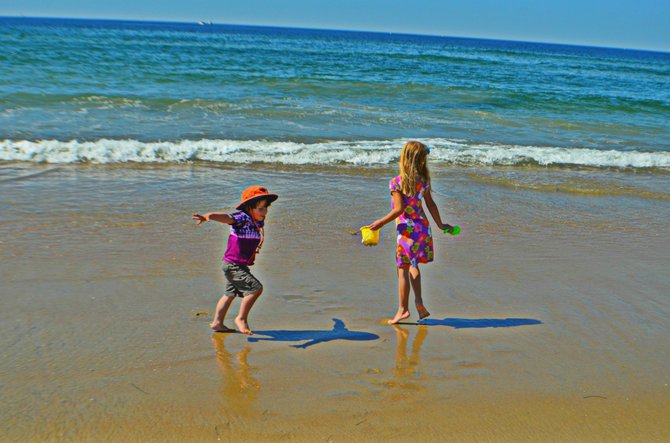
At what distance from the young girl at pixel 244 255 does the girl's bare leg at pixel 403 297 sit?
961 millimetres

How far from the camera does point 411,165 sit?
457 cm

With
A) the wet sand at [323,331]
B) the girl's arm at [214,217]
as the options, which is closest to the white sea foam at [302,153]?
the wet sand at [323,331]

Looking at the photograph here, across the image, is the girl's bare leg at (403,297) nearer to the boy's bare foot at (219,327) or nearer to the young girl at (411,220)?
the young girl at (411,220)

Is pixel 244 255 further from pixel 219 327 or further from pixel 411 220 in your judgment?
pixel 411 220

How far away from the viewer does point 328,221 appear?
274 inches

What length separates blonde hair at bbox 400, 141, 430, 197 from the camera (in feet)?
15.0

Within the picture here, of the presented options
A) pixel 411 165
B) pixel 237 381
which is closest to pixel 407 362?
pixel 237 381

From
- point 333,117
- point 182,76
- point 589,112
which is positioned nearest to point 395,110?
point 333,117

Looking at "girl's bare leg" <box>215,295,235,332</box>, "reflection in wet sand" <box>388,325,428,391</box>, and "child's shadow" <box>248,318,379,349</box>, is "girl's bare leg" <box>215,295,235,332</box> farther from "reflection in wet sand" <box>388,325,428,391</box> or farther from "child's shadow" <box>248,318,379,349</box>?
"reflection in wet sand" <box>388,325,428,391</box>

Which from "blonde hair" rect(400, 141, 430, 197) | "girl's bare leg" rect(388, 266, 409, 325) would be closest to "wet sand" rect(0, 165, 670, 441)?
"girl's bare leg" rect(388, 266, 409, 325)

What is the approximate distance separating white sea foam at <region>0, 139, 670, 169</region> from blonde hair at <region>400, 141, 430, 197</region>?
5.73 metres

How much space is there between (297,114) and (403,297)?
37.0 feet

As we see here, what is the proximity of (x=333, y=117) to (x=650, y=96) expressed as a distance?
54.1ft

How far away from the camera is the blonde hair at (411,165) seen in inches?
179
